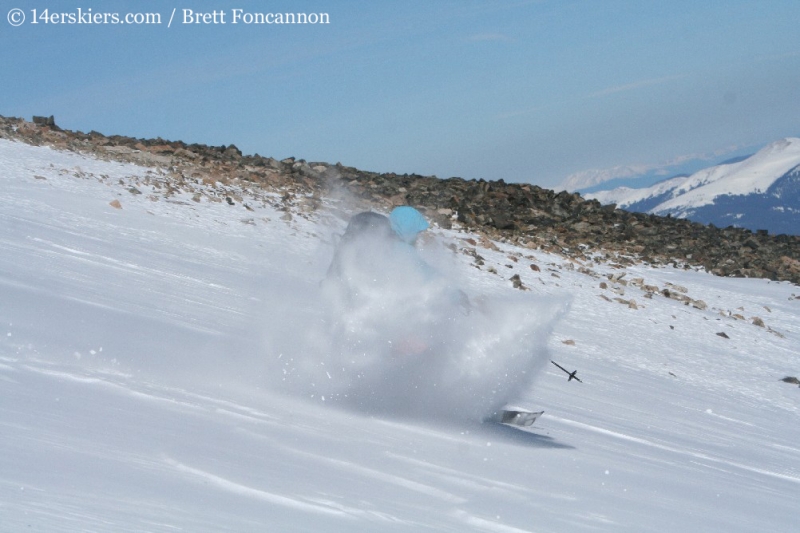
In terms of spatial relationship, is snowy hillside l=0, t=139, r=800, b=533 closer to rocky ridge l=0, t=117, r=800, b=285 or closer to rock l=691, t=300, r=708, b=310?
rock l=691, t=300, r=708, b=310

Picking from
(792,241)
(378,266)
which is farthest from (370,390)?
(792,241)

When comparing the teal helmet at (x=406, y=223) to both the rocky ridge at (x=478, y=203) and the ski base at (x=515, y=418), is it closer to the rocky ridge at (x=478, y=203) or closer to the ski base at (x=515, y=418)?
the ski base at (x=515, y=418)

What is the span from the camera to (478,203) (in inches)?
1088

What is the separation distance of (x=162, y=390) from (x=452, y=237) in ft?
52.5

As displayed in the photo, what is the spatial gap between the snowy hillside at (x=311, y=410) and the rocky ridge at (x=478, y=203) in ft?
23.4

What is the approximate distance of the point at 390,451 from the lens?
532 centimetres

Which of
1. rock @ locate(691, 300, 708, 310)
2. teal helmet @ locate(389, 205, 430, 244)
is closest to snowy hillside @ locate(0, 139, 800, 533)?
teal helmet @ locate(389, 205, 430, 244)

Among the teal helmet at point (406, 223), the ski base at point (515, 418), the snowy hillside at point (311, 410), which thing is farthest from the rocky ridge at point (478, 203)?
the ski base at point (515, 418)

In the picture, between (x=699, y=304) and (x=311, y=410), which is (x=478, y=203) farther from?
(x=311, y=410)

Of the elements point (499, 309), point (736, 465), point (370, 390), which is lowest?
point (736, 465)

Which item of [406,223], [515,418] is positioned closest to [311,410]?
[406,223]

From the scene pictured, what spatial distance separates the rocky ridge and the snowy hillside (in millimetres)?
7129

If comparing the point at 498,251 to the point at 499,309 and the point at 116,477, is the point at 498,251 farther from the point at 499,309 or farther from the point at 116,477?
the point at 116,477

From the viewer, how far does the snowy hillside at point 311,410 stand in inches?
145
